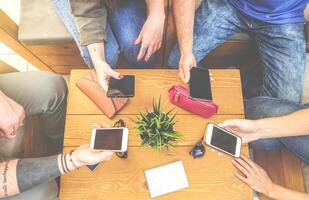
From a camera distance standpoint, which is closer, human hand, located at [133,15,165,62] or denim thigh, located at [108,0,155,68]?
human hand, located at [133,15,165,62]

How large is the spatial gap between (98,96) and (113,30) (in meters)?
0.45

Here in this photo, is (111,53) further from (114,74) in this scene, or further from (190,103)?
(190,103)

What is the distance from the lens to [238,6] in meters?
1.74

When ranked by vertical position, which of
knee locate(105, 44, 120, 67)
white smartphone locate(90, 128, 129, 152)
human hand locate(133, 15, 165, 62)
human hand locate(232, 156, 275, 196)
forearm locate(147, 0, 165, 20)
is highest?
forearm locate(147, 0, 165, 20)

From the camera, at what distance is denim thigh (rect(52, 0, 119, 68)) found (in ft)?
5.38

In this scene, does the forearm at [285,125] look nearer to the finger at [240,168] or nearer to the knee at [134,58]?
the finger at [240,168]

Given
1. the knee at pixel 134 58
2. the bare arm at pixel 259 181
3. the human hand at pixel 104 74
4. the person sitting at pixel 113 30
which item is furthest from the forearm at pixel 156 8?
the bare arm at pixel 259 181

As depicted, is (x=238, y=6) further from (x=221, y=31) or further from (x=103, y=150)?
(x=103, y=150)

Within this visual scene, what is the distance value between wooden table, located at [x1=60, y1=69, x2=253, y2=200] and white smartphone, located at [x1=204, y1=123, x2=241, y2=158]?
0.21 ft

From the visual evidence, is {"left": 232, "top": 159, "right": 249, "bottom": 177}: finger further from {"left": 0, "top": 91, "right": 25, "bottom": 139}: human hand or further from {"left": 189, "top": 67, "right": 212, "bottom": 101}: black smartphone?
{"left": 0, "top": 91, "right": 25, "bottom": 139}: human hand

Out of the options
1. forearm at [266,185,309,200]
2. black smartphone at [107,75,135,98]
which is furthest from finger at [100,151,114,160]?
forearm at [266,185,309,200]

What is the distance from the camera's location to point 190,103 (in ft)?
4.56

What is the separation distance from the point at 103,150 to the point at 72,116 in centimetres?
27

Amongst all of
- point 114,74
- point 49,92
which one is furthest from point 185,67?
point 49,92
